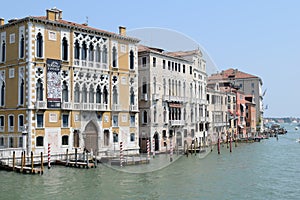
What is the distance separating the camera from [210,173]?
19062 mm

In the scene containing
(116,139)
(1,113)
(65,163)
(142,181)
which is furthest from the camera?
(116,139)

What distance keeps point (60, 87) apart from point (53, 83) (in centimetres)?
46

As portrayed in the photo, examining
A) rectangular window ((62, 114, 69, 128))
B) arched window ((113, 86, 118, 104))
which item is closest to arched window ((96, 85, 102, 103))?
arched window ((113, 86, 118, 104))

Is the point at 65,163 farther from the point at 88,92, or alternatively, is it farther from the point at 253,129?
the point at 253,129

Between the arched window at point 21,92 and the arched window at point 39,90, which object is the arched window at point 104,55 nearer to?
the arched window at point 39,90

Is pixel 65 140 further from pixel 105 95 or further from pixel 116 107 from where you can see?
pixel 116 107

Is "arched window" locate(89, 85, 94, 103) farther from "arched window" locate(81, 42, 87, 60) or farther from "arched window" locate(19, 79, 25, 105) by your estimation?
"arched window" locate(19, 79, 25, 105)

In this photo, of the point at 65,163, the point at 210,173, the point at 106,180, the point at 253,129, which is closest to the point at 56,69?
the point at 65,163

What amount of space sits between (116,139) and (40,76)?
20.7ft

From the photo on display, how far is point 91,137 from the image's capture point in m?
23.8

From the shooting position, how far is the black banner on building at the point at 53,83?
21.4 meters

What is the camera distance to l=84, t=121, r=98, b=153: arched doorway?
23531 mm

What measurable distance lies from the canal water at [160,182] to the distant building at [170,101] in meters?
5.50

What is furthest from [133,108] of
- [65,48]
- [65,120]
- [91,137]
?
[65,48]
